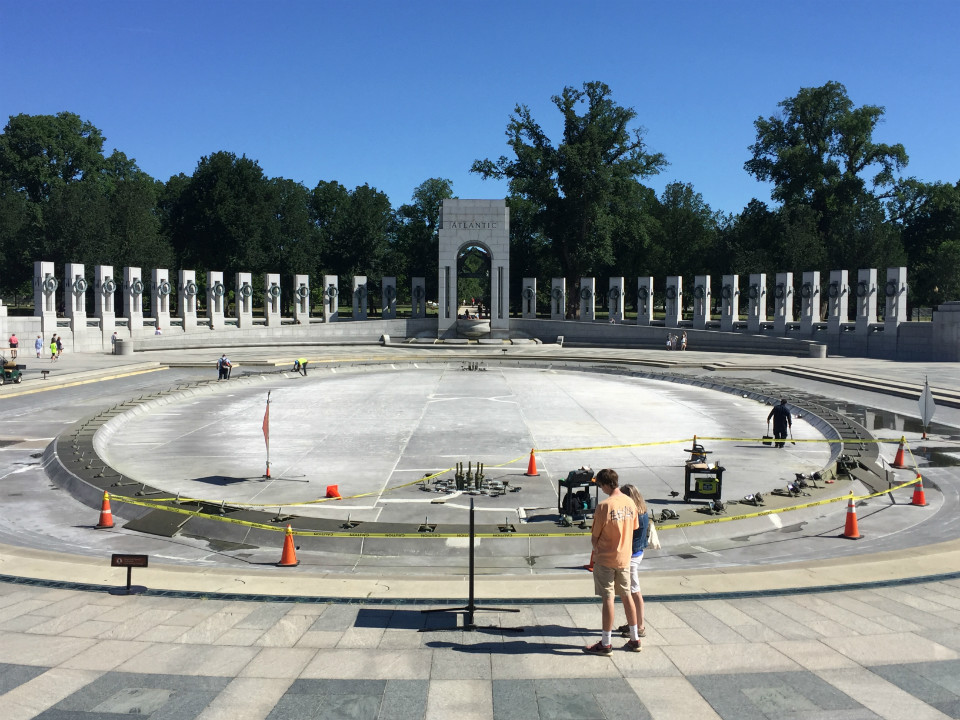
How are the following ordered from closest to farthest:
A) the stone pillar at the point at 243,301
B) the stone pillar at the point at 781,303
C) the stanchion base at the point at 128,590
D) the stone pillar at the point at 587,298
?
the stanchion base at the point at 128,590 < the stone pillar at the point at 781,303 < the stone pillar at the point at 243,301 < the stone pillar at the point at 587,298

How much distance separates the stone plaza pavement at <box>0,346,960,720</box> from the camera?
271 inches

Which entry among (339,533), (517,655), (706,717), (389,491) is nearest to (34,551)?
(339,533)

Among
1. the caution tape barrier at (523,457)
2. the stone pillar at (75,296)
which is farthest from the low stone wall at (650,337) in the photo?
the stone pillar at (75,296)

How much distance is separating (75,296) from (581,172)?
46.8 m

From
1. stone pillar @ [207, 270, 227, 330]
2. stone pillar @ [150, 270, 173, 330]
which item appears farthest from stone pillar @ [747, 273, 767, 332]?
stone pillar @ [150, 270, 173, 330]

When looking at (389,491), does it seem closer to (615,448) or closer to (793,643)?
(615,448)

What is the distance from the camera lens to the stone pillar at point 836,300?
54812 millimetres

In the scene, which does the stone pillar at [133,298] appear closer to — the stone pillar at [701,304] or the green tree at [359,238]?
the green tree at [359,238]

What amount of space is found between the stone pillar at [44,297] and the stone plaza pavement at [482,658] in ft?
156

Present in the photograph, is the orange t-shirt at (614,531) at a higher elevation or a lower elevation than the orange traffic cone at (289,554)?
higher

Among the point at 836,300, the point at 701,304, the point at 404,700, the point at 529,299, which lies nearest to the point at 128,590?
the point at 404,700

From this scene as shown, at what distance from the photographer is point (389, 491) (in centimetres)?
1741

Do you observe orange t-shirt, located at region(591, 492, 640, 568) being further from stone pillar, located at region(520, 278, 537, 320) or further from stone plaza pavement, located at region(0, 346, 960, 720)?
stone pillar, located at region(520, 278, 537, 320)

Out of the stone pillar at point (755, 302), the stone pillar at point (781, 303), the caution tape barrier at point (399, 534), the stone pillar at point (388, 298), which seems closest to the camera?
the caution tape barrier at point (399, 534)
